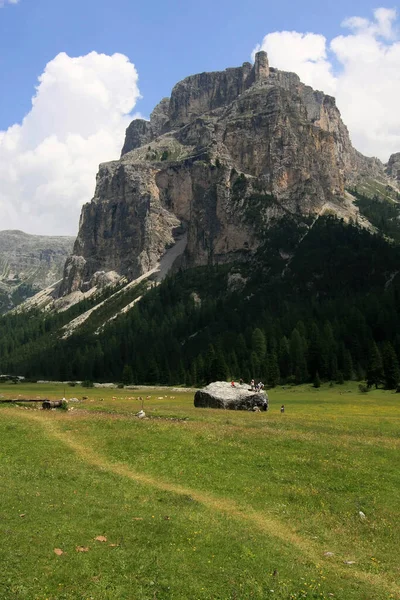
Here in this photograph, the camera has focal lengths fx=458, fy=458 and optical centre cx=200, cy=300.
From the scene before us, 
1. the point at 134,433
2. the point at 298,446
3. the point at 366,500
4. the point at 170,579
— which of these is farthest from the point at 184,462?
the point at 170,579

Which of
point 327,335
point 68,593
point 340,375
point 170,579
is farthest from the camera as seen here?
point 327,335

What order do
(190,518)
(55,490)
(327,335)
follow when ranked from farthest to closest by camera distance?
(327,335) → (55,490) → (190,518)

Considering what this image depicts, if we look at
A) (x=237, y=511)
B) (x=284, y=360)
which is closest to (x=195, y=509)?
(x=237, y=511)

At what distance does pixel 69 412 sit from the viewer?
50.9 metres

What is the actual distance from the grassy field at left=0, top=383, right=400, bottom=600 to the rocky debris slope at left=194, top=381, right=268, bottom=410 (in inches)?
612

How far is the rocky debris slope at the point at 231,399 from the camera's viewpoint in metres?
62.0

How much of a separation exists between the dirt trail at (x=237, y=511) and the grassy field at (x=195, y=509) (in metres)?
0.09

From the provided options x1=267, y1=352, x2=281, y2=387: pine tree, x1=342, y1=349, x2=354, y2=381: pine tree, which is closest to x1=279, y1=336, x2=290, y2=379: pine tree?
x1=267, y1=352, x2=281, y2=387: pine tree

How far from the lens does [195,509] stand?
2522 cm

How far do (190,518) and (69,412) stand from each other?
30.6m

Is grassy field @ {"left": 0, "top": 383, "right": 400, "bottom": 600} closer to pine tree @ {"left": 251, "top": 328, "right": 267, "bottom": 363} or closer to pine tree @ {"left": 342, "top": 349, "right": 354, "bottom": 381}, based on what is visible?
pine tree @ {"left": 342, "top": 349, "right": 354, "bottom": 381}

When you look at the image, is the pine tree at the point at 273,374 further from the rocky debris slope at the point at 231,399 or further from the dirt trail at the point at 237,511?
the dirt trail at the point at 237,511

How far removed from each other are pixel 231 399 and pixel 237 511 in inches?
1434

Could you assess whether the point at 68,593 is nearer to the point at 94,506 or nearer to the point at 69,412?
the point at 94,506
